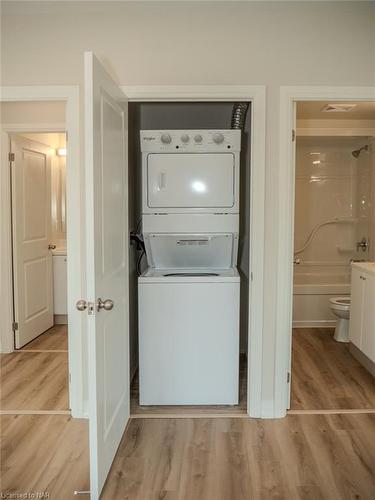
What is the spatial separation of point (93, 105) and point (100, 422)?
139 cm

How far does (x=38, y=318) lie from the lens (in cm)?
414

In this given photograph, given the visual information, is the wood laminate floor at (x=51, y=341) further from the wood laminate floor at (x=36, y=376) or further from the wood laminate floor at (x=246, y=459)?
the wood laminate floor at (x=246, y=459)

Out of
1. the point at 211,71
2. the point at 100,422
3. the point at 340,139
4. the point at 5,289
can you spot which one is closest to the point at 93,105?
the point at 211,71

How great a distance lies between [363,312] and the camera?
324 centimetres

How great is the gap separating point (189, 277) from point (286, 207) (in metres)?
0.75

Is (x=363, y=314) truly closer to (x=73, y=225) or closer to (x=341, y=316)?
(x=341, y=316)

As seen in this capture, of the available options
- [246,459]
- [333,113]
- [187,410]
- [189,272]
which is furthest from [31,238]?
[333,113]

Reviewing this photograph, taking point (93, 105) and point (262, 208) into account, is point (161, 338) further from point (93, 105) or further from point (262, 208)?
point (93, 105)

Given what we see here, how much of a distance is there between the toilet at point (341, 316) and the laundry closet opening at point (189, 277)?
136 cm

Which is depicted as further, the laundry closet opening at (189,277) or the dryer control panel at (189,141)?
the dryer control panel at (189,141)

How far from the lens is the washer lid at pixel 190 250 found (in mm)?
2893

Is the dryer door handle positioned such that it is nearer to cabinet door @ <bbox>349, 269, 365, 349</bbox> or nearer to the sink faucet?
cabinet door @ <bbox>349, 269, 365, 349</bbox>

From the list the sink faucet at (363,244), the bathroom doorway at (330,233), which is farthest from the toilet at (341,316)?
the sink faucet at (363,244)

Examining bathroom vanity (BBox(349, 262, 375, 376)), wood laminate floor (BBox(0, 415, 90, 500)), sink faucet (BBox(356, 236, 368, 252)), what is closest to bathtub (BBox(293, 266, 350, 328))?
sink faucet (BBox(356, 236, 368, 252))
